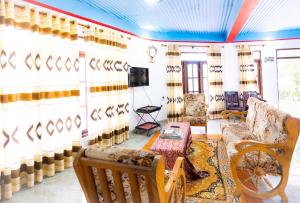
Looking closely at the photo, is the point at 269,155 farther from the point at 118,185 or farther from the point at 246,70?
the point at 246,70

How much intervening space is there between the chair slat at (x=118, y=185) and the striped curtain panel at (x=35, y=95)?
68.8 inches

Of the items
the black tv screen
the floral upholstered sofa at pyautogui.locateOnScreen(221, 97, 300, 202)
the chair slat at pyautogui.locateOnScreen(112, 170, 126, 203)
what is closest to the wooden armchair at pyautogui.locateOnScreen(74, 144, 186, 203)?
the chair slat at pyautogui.locateOnScreen(112, 170, 126, 203)

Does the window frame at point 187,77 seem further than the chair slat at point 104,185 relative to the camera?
Yes

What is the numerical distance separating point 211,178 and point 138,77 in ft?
10.3

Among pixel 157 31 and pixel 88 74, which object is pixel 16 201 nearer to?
pixel 88 74

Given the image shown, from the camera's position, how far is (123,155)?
1.32m

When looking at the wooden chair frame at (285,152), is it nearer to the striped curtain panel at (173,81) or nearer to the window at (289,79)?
the striped curtain panel at (173,81)

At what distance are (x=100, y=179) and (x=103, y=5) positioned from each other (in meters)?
3.36

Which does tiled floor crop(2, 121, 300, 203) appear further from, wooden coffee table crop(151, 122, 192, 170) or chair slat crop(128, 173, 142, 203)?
chair slat crop(128, 173, 142, 203)

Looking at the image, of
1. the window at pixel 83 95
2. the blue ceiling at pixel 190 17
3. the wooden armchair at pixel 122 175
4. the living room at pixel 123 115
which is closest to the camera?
the wooden armchair at pixel 122 175

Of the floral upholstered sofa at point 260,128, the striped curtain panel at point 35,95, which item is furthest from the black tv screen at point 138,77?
the floral upholstered sofa at point 260,128

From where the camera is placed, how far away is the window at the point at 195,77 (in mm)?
6730

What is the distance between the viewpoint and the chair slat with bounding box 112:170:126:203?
1368 mm

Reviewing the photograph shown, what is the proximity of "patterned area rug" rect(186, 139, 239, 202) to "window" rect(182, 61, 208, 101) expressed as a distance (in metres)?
2.98
